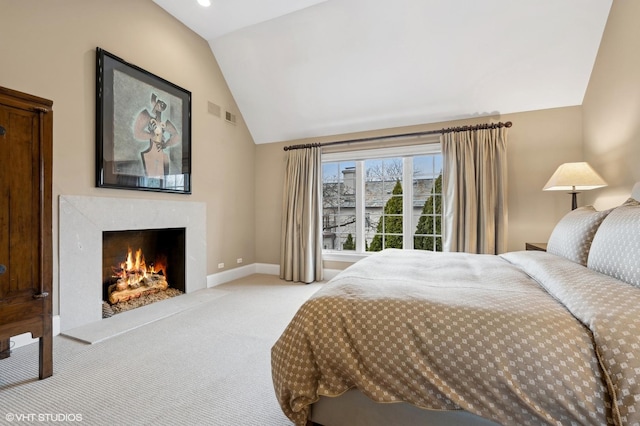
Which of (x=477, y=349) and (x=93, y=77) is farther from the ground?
(x=93, y=77)

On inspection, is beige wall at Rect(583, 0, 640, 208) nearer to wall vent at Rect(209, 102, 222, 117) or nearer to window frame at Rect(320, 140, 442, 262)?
window frame at Rect(320, 140, 442, 262)

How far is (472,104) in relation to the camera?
3.44m

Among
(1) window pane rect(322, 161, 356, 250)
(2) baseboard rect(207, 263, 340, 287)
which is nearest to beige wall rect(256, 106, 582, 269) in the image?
(1) window pane rect(322, 161, 356, 250)

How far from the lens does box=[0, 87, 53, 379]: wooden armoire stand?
1.61 meters

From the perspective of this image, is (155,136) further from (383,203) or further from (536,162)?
(536,162)

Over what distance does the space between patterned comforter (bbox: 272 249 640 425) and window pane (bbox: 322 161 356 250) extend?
10.0 ft

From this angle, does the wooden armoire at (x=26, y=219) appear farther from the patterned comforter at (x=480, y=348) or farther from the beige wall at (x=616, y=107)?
the beige wall at (x=616, y=107)

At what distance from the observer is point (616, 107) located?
2.50 m

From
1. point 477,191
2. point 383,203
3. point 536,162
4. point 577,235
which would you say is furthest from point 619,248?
point 383,203

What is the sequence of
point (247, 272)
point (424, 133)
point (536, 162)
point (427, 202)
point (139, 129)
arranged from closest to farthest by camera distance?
1. point (139, 129)
2. point (536, 162)
3. point (424, 133)
4. point (427, 202)
5. point (247, 272)

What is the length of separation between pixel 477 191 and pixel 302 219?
2.45 metres

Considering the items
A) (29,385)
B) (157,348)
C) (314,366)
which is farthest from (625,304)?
(29,385)

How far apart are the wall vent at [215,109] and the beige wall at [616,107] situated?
4.40m

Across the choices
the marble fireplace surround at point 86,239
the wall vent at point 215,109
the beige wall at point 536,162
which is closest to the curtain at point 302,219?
the wall vent at point 215,109
